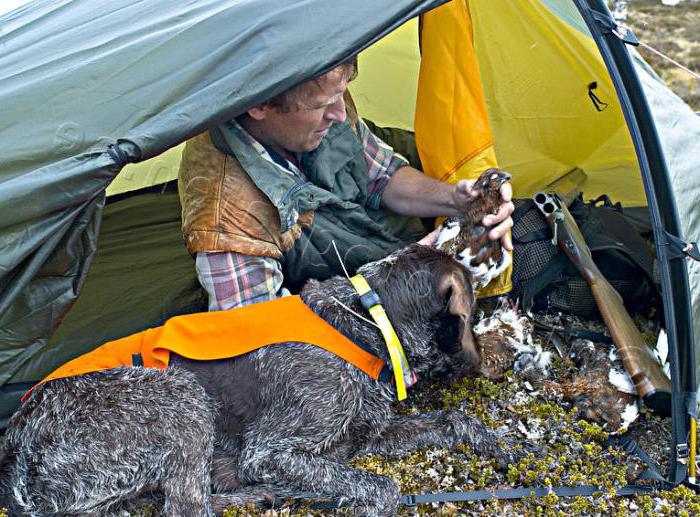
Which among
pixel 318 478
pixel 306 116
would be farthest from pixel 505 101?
pixel 318 478

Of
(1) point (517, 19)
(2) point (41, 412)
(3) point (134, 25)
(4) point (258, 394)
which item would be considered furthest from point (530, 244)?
(2) point (41, 412)

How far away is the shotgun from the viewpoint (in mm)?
4777

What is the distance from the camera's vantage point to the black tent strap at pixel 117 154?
354cm

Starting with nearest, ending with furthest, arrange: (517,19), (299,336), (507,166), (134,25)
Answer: (299,336)
(134,25)
(517,19)
(507,166)

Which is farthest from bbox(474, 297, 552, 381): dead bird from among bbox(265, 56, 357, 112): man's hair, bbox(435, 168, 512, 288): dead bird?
bbox(265, 56, 357, 112): man's hair

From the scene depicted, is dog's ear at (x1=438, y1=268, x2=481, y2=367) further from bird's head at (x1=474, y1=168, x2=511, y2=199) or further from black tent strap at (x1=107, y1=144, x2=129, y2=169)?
black tent strap at (x1=107, y1=144, x2=129, y2=169)

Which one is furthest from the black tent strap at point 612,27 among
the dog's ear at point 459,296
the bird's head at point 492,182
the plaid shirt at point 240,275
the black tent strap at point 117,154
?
the black tent strap at point 117,154

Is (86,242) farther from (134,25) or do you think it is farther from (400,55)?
(400,55)

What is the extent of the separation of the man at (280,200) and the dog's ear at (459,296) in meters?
0.52

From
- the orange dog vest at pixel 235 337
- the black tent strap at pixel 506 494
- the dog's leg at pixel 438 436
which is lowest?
the black tent strap at pixel 506 494

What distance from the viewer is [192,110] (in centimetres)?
370

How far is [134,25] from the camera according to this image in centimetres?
461

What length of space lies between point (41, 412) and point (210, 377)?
89 cm

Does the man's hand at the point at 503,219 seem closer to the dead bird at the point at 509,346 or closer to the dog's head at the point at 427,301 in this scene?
the dog's head at the point at 427,301
